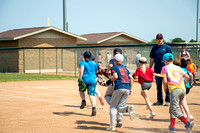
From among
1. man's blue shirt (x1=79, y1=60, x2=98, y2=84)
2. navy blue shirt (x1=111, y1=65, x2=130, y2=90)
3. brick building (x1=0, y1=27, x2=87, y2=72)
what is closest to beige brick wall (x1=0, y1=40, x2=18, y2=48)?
brick building (x1=0, y1=27, x2=87, y2=72)

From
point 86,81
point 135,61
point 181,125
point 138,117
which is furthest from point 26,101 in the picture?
point 135,61

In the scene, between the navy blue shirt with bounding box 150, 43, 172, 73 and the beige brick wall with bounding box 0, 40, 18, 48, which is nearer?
the navy blue shirt with bounding box 150, 43, 172, 73

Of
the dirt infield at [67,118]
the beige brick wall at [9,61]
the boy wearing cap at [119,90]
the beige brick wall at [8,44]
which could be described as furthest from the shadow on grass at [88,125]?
the beige brick wall at [8,44]

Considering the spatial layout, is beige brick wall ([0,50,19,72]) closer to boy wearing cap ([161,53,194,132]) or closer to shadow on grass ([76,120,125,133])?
shadow on grass ([76,120,125,133])

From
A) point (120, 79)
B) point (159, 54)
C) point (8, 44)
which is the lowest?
point (120, 79)

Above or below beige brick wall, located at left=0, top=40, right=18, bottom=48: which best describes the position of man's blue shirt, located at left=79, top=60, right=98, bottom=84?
below

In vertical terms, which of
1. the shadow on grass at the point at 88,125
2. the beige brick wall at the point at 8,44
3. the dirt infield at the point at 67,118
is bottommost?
the shadow on grass at the point at 88,125

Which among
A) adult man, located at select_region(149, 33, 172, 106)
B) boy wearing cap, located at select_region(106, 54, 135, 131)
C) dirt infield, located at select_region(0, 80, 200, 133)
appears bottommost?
dirt infield, located at select_region(0, 80, 200, 133)

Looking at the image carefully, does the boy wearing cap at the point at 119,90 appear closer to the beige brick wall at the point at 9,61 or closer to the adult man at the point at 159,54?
the adult man at the point at 159,54

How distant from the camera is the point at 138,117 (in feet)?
28.8

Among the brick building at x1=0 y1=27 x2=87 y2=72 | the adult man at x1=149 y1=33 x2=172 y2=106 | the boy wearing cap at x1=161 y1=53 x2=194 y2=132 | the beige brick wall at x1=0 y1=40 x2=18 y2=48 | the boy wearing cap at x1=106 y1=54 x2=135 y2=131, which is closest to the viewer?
the boy wearing cap at x1=161 y1=53 x2=194 y2=132

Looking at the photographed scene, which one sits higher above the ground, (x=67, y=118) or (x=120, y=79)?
(x=120, y=79)

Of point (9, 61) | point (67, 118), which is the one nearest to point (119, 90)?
point (67, 118)

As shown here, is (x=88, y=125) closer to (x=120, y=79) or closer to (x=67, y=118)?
(x=67, y=118)
